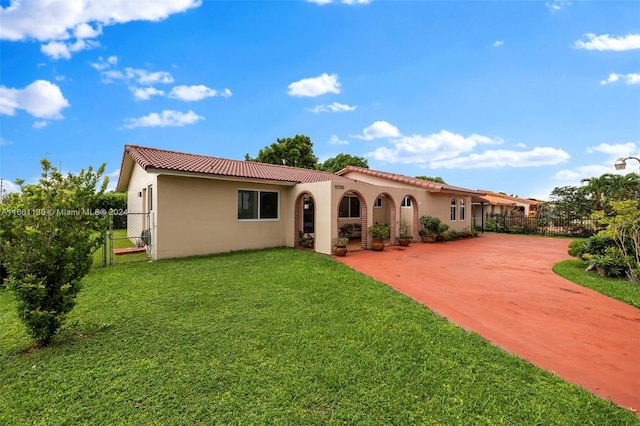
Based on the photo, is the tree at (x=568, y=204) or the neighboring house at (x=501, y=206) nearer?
the tree at (x=568, y=204)

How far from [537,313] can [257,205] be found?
10300 mm

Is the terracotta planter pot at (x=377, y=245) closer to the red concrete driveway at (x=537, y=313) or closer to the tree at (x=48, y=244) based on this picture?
the red concrete driveway at (x=537, y=313)

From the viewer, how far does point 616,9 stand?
31.7 feet

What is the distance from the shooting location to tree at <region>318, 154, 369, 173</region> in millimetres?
38312

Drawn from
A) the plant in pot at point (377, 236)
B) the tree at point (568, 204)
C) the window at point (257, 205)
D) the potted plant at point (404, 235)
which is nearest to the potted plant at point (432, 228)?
the potted plant at point (404, 235)

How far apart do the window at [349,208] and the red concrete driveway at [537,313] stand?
6.41 metres

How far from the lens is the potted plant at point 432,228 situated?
634 inches

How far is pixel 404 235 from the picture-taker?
14867 mm

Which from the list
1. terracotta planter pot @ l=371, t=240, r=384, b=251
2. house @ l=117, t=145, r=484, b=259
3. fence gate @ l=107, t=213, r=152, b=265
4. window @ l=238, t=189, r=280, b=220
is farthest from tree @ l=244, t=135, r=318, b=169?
terracotta planter pot @ l=371, t=240, r=384, b=251

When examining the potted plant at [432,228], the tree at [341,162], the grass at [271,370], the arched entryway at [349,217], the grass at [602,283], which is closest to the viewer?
the grass at [271,370]

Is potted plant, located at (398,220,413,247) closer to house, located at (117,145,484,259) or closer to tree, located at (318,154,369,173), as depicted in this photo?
house, located at (117,145,484,259)

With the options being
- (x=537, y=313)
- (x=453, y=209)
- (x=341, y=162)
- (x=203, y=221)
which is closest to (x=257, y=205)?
(x=203, y=221)

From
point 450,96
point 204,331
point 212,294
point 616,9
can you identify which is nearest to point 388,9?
point 450,96

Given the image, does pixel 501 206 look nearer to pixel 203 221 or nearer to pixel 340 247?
pixel 340 247
